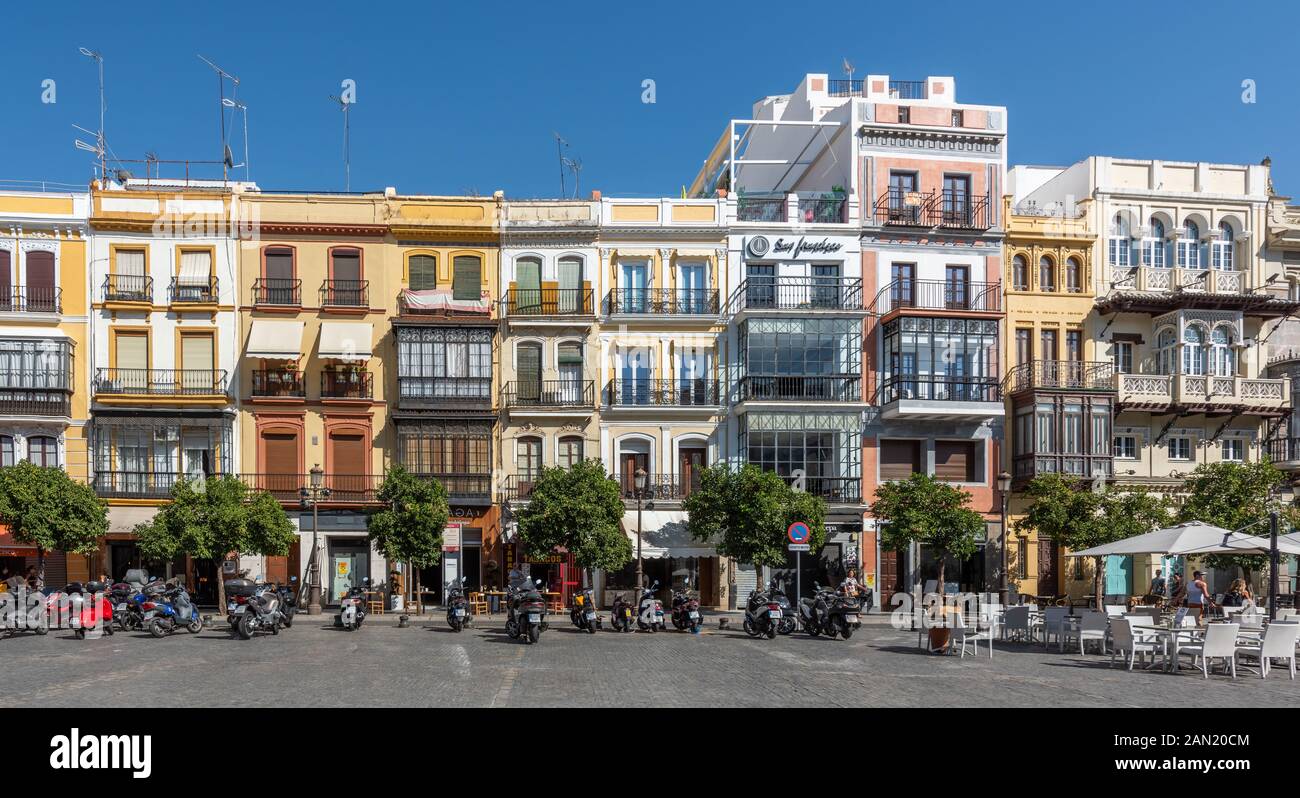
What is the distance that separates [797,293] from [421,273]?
41.1 feet

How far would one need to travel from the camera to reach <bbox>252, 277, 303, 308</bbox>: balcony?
113 ft

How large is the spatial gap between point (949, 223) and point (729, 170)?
29.9ft

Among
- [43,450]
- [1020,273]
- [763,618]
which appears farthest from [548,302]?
[43,450]

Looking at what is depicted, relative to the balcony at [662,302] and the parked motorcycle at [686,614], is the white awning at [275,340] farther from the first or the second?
the parked motorcycle at [686,614]

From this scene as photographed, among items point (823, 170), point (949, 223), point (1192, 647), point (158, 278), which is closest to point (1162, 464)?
point (949, 223)

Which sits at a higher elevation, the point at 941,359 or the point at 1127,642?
the point at 941,359

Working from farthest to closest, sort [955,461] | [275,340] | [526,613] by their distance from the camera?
[955,461], [275,340], [526,613]

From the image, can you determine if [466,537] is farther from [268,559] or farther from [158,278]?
[158,278]

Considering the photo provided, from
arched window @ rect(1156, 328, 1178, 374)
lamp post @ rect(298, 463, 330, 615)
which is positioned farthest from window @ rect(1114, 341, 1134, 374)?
lamp post @ rect(298, 463, 330, 615)

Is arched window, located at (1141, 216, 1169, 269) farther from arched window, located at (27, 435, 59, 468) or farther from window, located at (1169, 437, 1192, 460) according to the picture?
arched window, located at (27, 435, 59, 468)

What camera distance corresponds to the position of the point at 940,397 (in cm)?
3453

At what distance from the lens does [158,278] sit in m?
34.4

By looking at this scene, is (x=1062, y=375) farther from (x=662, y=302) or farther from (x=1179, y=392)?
(x=662, y=302)

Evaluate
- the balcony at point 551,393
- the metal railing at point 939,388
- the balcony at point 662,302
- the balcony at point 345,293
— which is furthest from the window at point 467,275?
the metal railing at point 939,388
